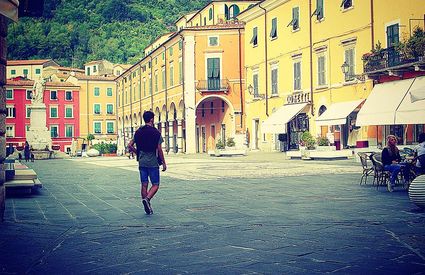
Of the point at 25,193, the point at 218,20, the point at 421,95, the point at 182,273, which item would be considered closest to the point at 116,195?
the point at 25,193

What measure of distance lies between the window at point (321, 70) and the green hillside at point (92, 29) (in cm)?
5832

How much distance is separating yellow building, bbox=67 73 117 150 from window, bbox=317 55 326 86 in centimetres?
5191

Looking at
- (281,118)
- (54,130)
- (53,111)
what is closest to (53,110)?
(53,111)

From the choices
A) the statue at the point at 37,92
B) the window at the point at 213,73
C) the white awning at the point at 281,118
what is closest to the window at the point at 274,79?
the white awning at the point at 281,118

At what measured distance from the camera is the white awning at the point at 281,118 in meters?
31.9

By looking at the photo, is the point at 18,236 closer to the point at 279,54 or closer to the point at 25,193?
the point at 25,193

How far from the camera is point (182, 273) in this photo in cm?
464

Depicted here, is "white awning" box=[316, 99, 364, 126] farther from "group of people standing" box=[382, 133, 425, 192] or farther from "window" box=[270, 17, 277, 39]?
"group of people standing" box=[382, 133, 425, 192]

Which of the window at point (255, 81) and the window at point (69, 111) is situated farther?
the window at point (69, 111)

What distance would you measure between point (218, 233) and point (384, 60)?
62.3ft

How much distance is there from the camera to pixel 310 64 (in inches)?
1233

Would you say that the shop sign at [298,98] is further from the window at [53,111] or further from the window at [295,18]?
the window at [53,111]

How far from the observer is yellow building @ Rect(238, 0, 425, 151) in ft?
85.5

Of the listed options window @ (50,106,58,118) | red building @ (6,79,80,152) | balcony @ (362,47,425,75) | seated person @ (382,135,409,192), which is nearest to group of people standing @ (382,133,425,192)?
seated person @ (382,135,409,192)
